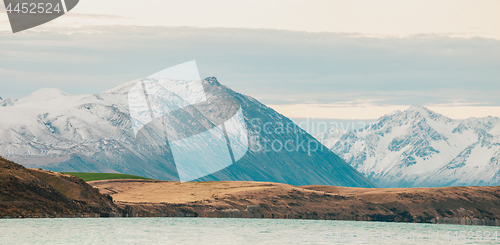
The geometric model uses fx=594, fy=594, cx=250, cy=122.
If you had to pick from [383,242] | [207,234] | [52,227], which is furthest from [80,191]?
[383,242]

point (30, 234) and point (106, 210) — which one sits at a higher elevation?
point (30, 234)

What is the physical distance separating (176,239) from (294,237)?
27.7 metres

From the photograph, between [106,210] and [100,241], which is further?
[106,210]

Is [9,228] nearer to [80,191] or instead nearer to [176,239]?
[176,239]

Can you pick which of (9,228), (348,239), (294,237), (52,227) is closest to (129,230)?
(52,227)

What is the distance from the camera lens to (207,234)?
13850 centimetres

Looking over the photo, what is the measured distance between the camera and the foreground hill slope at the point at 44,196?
164500mm

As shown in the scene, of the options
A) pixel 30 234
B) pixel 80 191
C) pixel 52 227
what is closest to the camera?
pixel 30 234

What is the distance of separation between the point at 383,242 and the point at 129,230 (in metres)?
59.8

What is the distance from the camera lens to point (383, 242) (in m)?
128

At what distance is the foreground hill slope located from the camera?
164500mm

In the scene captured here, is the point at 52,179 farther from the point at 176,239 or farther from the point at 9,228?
the point at 176,239

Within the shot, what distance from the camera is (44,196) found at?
573 ft

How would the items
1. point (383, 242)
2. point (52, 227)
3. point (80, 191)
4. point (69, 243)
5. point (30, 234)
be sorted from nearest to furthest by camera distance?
point (69, 243), point (30, 234), point (383, 242), point (52, 227), point (80, 191)
